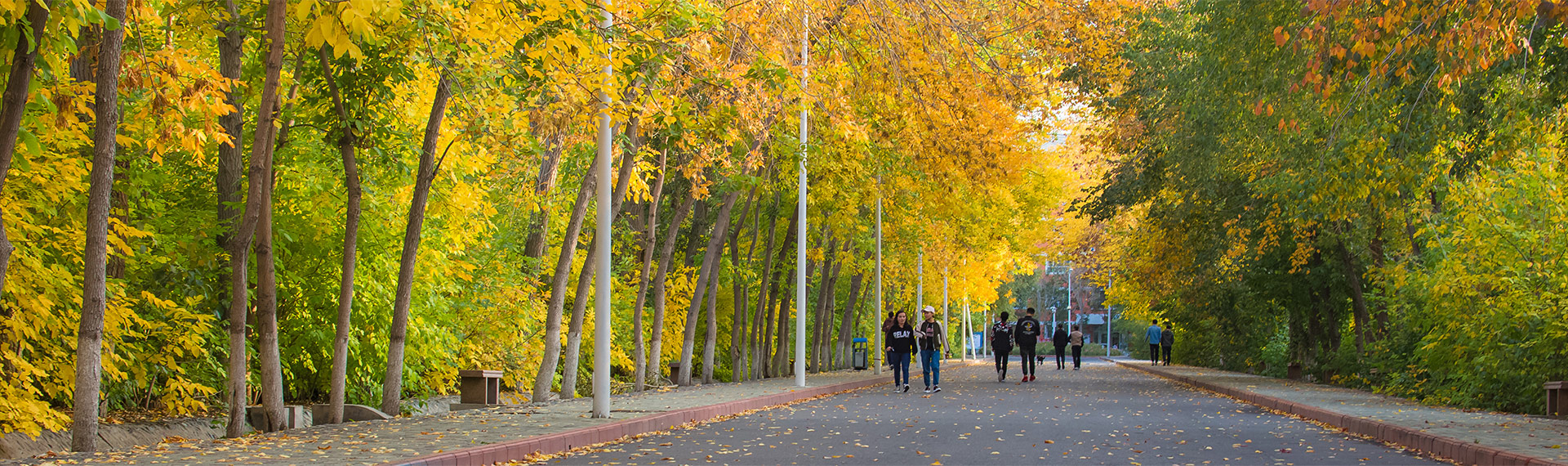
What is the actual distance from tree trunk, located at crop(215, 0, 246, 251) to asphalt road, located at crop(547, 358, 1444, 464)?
5.42m

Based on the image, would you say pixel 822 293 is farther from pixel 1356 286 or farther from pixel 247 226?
pixel 247 226

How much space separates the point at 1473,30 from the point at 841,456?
6.11 m

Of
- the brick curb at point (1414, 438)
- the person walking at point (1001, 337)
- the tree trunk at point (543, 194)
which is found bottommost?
the brick curb at point (1414, 438)

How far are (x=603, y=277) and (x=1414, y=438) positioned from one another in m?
8.46

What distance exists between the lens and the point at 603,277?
1562 cm

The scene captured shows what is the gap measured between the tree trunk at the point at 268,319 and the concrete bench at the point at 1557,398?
14.1 meters

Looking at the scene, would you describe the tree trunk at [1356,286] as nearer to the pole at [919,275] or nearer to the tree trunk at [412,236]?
the pole at [919,275]

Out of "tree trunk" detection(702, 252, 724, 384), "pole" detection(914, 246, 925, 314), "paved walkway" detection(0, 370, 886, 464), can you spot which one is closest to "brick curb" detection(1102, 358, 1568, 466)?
"paved walkway" detection(0, 370, 886, 464)

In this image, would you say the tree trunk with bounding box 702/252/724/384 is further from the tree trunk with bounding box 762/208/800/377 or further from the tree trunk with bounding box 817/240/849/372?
the tree trunk with bounding box 817/240/849/372

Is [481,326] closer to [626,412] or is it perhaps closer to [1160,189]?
[626,412]

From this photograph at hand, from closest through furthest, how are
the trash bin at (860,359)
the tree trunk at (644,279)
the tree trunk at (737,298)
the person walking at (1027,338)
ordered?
the tree trunk at (644,279) → the tree trunk at (737,298) → the person walking at (1027,338) → the trash bin at (860,359)

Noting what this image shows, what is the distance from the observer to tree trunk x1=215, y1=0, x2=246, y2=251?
15.1 metres

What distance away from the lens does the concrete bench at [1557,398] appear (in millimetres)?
16141

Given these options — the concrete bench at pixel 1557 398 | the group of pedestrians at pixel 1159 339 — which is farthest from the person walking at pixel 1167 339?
the concrete bench at pixel 1557 398
